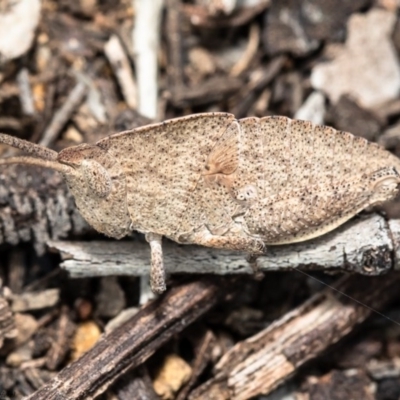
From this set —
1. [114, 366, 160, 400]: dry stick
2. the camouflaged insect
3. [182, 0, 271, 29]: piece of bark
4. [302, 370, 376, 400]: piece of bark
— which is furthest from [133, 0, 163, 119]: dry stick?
[302, 370, 376, 400]: piece of bark

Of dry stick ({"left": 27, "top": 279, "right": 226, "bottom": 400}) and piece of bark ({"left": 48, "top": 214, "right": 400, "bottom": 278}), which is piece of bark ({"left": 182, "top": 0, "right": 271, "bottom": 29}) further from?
dry stick ({"left": 27, "top": 279, "right": 226, "bottom": 400})

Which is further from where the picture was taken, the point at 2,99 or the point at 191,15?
the point at 191,15

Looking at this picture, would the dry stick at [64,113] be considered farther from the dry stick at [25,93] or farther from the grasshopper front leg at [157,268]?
the grasshopper front leg at [157,268]

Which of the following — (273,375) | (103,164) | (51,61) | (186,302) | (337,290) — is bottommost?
(273,375)

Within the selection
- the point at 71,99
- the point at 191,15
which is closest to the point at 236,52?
the point at 191,15

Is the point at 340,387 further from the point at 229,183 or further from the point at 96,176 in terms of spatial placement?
the point at 96,176

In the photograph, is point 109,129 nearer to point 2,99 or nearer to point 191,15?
point 2,99
